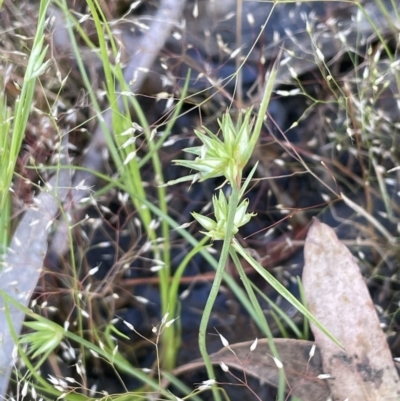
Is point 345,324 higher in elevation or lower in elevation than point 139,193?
lower

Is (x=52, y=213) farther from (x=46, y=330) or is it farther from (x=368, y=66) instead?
(x=368, y=66)

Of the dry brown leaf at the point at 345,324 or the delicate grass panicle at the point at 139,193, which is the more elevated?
the delicate grass panicle at the point at 139,193

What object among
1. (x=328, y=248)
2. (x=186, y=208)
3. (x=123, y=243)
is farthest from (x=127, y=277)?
(x=328, y=248)

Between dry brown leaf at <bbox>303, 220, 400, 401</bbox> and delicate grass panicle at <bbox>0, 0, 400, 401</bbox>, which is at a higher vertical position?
delicate grass panicle at <bbox>0, 0, 400, 401</bbox>

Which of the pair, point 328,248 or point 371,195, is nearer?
point 328,248

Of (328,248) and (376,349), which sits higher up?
(328,248)

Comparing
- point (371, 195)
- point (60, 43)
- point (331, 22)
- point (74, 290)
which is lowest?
point (371, 195)

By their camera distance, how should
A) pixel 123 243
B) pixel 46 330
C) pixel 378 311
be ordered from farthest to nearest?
pixel 123 243
pixel 378 311
pixel 46 330

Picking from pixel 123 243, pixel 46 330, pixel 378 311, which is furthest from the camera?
pixel 123 243
